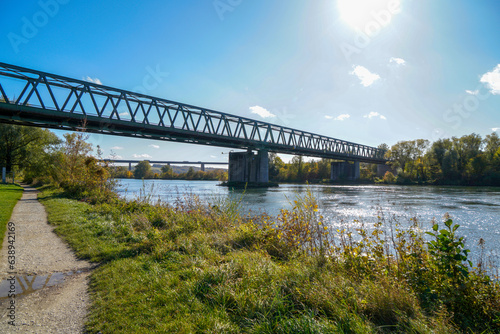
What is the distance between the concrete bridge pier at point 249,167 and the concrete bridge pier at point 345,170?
38.5 meters

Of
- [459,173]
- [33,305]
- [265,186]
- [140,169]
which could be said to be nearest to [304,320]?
[33,305]

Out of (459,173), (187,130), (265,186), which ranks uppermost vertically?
(187,130)

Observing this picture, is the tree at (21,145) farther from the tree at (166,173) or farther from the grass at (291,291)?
the tree at (166,173)

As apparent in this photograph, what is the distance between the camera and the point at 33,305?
12.9 ft

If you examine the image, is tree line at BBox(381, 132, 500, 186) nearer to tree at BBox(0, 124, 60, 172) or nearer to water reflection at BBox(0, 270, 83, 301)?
water reflection at BBox(0, 270, 83, 301)

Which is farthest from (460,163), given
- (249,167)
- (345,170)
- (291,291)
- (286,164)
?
(291,291)

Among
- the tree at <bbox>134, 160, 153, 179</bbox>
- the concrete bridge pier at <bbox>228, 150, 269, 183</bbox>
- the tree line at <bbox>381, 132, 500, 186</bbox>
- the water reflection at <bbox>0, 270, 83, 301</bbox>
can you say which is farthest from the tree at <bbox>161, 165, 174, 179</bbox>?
the water reflection at <bbox>0, 270, 83, 301</bbox>

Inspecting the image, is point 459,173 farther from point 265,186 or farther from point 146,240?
point 146,240

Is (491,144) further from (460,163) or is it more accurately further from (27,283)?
(27,283)

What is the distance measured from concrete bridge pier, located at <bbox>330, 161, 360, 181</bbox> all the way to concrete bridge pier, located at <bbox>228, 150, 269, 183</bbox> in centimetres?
3847

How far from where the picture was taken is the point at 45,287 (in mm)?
4562

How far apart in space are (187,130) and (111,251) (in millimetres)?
40790

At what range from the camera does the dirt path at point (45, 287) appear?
11.4 ft

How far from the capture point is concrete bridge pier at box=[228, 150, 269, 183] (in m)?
63.9
